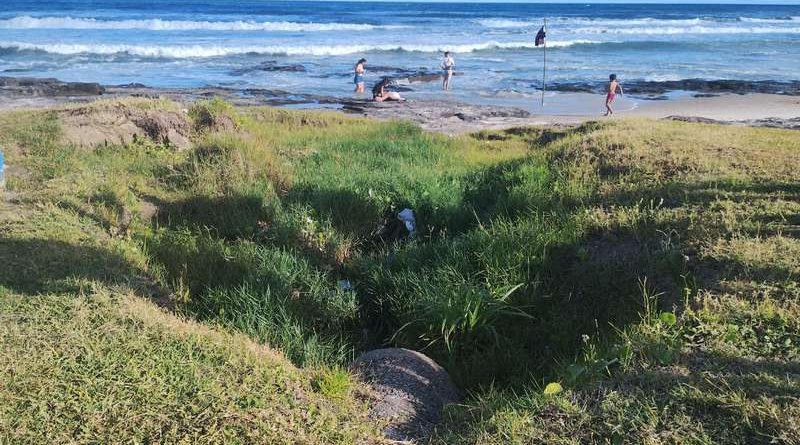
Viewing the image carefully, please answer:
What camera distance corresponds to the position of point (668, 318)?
3.54 m

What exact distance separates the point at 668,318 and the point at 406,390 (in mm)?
1513

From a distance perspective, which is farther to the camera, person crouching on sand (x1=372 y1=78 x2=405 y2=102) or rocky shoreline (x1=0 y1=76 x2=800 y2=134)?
person crouching on sand (x1=372 y1=78 x2=405 y2=102)

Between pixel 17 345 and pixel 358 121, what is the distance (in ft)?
30.1

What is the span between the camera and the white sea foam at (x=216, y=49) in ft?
92.7

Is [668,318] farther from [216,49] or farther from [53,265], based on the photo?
[216,49]

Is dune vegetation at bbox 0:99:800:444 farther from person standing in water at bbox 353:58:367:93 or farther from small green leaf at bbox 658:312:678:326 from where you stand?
person standing in water at bbox 353:58:367:93

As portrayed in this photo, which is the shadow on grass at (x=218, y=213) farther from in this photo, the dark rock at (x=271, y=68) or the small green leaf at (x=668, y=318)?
the dark rock at (x=271, y=68)

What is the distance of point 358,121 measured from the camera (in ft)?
39.8

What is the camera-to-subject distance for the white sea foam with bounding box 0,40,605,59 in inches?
1113

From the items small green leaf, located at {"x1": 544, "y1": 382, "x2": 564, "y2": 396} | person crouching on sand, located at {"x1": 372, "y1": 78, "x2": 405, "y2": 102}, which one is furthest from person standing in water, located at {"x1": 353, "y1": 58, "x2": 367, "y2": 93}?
small green leaf, located at {"x1": 544, "y1": 382, "x2": 564, "y2": 396}

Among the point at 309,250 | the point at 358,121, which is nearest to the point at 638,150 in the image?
the point at 309,250

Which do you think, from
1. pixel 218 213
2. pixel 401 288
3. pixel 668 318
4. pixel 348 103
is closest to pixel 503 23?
pixel 348 103

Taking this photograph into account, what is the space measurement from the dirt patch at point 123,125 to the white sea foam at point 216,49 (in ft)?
67.9

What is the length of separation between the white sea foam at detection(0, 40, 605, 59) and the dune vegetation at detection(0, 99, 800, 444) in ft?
72.5
